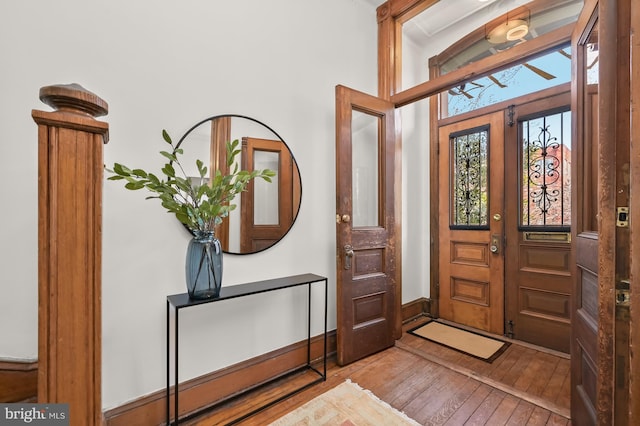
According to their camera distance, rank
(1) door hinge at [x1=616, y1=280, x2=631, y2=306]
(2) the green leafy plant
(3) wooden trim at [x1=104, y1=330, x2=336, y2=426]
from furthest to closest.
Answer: (3) wooden trim at [x1=104, y1=330, x2=336, y2=426]
(2) the green leafy plant
(1) door hinge at [x1=616, y1=280, x2=631, y2=306]

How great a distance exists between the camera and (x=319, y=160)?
2262 mm

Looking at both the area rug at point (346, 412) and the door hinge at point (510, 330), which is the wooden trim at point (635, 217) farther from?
the door hinge at point (510, 330)

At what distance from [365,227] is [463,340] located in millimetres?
1484

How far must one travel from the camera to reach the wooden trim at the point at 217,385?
4.84 feet

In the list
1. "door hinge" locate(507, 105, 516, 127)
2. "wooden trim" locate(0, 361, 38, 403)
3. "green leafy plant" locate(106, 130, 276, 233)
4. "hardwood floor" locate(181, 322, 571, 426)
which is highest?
"door hinge" locate(507, 105, 516, 127)

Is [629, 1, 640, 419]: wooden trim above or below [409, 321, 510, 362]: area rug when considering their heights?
above

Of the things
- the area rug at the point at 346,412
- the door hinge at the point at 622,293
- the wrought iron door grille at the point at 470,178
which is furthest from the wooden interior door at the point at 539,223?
the area rug at the point at 346,412

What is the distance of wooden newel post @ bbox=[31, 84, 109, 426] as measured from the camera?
683 mm

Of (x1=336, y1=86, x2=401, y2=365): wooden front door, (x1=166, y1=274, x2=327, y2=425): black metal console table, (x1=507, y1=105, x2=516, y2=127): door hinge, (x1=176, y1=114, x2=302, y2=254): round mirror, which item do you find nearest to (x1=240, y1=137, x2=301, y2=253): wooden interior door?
(x1=176, y1=114, x2=302, y2=254): round mirror

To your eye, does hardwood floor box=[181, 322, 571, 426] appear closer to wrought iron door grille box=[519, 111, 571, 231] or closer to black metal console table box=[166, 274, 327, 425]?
black metal console table box=[166, 274, 327, 425]

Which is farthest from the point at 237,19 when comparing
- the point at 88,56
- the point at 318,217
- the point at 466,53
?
the point at 466,53

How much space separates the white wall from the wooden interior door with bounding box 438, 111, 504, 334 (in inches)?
60.7

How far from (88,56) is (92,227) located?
1.20 m

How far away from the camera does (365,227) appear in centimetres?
238
